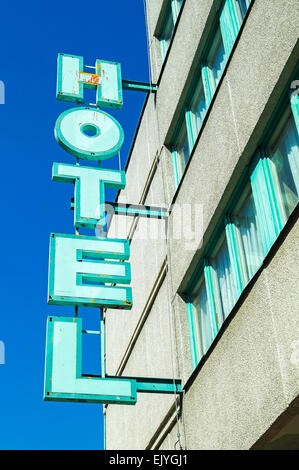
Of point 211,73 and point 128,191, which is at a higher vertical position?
point 128,191

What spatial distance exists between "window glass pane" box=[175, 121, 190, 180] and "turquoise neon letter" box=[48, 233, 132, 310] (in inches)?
90.0

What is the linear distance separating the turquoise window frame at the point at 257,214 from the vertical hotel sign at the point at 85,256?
3.91ft

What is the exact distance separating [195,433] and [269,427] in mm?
→ 2473

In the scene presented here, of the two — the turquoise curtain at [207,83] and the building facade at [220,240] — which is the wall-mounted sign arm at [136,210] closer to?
the building facade at [220,240]

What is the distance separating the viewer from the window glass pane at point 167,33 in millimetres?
14508

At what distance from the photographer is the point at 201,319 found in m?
10.4

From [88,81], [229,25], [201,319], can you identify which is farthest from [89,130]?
[201,319]

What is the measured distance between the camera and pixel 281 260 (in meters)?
7.08

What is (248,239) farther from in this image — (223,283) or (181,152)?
(181,152)

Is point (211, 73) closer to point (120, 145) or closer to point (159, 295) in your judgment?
point (120, 145)

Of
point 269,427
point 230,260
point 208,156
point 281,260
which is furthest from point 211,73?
point 269,427

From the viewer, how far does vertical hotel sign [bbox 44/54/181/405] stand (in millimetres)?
9102

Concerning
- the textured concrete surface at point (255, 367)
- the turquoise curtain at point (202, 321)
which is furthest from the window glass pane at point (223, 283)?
the textured concrete surface at point (255, 367)

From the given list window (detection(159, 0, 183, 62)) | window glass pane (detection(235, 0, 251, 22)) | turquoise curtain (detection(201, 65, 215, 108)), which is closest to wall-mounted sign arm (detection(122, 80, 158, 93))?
window (detection(159, 0, 183, 62))
